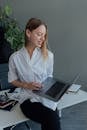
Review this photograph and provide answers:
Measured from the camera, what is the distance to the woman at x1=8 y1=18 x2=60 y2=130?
211 cm

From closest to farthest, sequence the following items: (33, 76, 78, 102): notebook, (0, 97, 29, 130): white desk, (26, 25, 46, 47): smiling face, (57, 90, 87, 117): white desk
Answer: (0, 97, 29, 130): white desk → (33, 76, 78, 102): notebook → (26, 25, 46, 47): smiling face → (57, 90, 87, 117): white desk

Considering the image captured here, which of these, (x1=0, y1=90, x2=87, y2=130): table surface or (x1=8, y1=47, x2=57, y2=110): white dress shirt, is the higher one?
(x1=8, y1=47, x2=57, y2=110): white dress shirt

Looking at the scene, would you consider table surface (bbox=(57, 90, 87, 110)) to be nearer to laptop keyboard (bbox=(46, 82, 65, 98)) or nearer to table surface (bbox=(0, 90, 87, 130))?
table surface (bbox=(0, 90, 87, 130))

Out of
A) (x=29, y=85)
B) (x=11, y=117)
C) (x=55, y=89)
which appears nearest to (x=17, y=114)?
(x=11, y=117)

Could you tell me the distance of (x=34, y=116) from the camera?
6.66 ft

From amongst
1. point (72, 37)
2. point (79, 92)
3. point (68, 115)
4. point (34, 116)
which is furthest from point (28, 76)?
point (72, 37)

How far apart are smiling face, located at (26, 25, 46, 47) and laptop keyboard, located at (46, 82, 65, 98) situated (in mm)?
362

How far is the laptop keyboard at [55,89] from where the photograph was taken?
6.73 ft

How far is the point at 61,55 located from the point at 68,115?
104 cm

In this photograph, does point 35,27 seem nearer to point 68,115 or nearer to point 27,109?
point 27,109

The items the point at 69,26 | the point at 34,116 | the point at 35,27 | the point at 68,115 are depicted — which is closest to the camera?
the point at 34,116

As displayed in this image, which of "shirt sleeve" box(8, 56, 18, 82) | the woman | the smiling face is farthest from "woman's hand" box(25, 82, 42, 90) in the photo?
the smiling face

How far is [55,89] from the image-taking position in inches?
84.2

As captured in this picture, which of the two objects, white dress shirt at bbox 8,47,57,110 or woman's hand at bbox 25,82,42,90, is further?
white dress shirt at bbox 8,47,57,110
